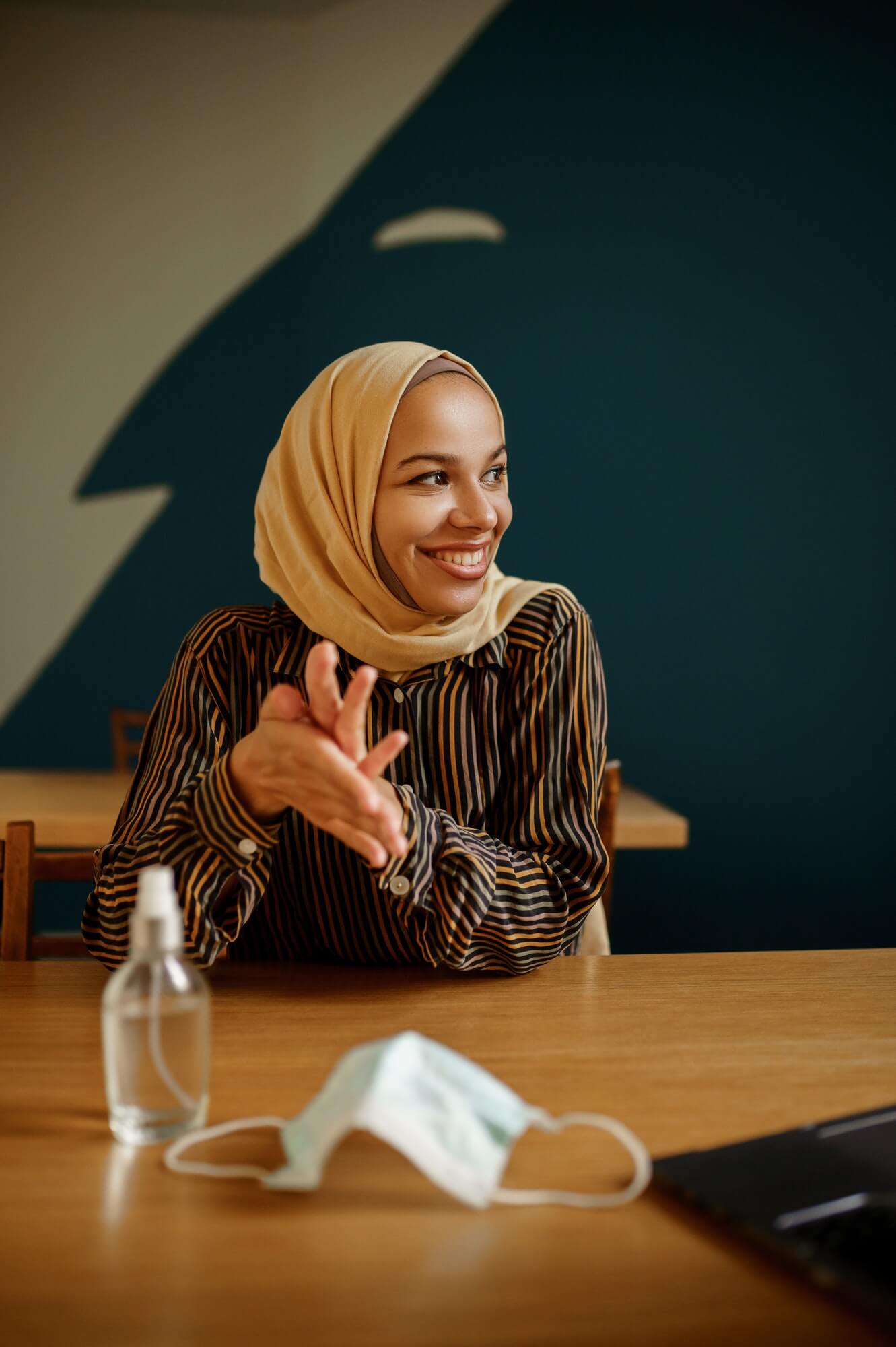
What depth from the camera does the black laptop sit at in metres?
0.59

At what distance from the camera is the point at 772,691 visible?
379 cm

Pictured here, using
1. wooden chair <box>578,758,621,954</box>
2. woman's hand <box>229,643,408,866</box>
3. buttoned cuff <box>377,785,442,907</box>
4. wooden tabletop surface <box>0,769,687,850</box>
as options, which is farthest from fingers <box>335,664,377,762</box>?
wooden tabletop surface <box>0,769,687,850</box>

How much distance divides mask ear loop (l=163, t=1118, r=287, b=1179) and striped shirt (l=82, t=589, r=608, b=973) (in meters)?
0.31

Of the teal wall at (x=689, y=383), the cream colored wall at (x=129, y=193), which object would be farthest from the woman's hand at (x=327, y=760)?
the cream colored wall at (x=129, y=193)

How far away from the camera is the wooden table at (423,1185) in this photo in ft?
1.87

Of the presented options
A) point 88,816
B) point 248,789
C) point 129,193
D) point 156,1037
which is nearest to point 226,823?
point 248,789

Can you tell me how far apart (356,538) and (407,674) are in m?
0.16

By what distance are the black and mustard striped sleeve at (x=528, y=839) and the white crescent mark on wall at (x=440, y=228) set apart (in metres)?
2.71

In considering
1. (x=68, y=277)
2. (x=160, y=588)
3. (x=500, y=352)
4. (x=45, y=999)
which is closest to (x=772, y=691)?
(x=500, y=352)

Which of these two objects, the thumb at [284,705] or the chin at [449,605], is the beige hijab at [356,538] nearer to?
the chin at [449,605]

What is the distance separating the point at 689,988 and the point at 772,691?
282 centimetres

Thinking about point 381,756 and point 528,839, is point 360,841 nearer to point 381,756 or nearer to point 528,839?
point 381,756

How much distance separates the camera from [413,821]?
3.47 ft

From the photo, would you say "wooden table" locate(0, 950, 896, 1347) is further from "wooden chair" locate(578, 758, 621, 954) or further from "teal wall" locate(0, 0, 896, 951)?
"teal wall" locate(0, 0, 896, 951)
